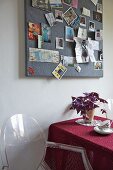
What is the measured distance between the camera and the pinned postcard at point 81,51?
6.08ft

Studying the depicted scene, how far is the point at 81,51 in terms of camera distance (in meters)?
1.89

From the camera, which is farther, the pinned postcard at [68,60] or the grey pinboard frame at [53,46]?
the pinned postcard at [68,60]

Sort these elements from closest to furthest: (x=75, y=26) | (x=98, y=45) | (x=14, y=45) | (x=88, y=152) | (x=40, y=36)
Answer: (x=88, y=152), (x=14, y=45), (x=40, y=36), (x=75, y=26), (x=98, y=45)

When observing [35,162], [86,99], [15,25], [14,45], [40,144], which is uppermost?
[15,25]

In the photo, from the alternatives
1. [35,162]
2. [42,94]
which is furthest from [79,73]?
[35,162]

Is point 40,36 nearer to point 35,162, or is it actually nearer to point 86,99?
point 86,99

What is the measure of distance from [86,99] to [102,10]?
3.54 feet

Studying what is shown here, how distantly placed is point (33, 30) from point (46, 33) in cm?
13

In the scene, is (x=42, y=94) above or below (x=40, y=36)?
below

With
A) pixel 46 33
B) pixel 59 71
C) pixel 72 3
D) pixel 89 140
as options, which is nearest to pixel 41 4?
pixel 46 33

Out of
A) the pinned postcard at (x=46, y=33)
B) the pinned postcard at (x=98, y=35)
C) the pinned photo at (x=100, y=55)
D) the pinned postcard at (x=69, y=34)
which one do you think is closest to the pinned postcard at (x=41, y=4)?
the pinned postcard at (x=46, y=33)

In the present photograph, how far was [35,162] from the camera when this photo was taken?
1.40m

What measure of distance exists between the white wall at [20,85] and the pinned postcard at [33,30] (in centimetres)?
7

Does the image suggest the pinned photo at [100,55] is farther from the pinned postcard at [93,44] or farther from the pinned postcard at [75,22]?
the pinned postcard at [75,22]
